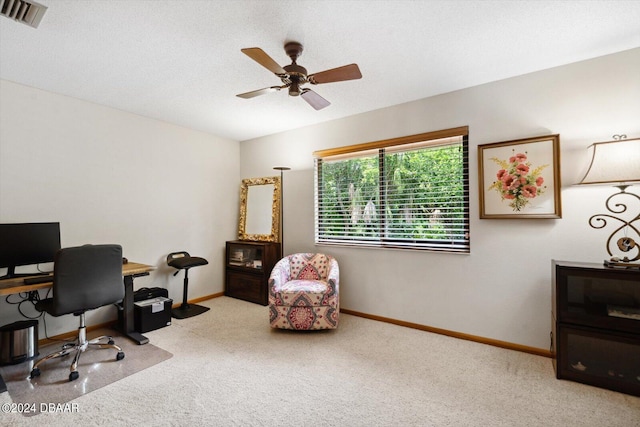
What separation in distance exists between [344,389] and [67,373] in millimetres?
2173

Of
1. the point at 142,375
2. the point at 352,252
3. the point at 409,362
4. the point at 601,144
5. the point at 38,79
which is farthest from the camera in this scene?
the point at 352,252

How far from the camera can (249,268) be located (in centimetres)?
419

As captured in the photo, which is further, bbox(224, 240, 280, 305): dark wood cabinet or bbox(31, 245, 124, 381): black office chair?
bbox(224, 240, 280, 305): dark wood cabinet

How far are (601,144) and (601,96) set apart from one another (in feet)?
1.78

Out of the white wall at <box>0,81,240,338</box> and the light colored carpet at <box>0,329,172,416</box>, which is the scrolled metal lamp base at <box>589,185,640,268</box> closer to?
the light colored carpet at <box>0,329,172,416</box>

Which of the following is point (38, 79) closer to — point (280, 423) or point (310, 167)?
point (310, 167)

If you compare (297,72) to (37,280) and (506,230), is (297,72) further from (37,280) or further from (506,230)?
(37,280)

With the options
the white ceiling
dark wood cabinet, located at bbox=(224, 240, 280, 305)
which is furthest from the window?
dark wood cabinet, located at bbox=(224, 240, 280, 305)

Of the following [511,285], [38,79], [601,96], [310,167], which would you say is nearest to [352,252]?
[310,167]

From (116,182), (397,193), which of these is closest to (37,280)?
(116,182)

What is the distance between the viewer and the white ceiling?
177 cm

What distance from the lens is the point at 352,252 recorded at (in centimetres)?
363

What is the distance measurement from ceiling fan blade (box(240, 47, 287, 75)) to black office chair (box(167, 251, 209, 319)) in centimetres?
262

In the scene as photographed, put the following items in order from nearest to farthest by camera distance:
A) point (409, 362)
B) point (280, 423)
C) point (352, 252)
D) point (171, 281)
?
point (280, 423), point (409, 362), point (352, 252), point (171, 281)
